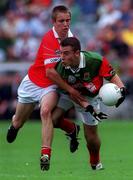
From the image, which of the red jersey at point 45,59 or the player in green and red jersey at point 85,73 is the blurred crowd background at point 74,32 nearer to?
the red jersey at point 45,59

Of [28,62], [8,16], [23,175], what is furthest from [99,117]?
[8,16]

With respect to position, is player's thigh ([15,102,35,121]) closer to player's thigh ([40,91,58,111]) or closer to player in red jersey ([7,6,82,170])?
player in red jersey ([7,6,82,170])

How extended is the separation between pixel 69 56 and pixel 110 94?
2.51ft

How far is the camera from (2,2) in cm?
2844

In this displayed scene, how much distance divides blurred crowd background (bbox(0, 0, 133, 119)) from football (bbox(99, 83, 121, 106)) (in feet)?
39.1

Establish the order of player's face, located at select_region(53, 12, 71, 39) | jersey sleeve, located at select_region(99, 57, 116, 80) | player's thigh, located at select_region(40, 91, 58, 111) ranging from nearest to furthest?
jersey sleeve, located at select_region(99, 57, 116, 80)
player's thigh, located at select_region(40, 91, 58, 111)
player's face, located at select_region(53, 12, 71, 39)

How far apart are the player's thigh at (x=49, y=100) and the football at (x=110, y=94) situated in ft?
2.77

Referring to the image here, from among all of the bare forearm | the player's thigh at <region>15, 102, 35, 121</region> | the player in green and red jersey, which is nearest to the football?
the player in green and red jersey

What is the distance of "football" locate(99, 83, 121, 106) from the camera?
1192 cm

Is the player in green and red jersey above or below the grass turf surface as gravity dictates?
above

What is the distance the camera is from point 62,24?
12.7m

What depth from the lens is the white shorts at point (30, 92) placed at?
1308 cm

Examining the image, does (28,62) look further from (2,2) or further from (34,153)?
(34,153)

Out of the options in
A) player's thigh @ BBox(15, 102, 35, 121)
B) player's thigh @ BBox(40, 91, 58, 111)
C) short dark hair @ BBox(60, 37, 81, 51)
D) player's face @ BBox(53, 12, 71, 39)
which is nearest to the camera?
short dark hair @ BBox(60, 37, 81, 51)
